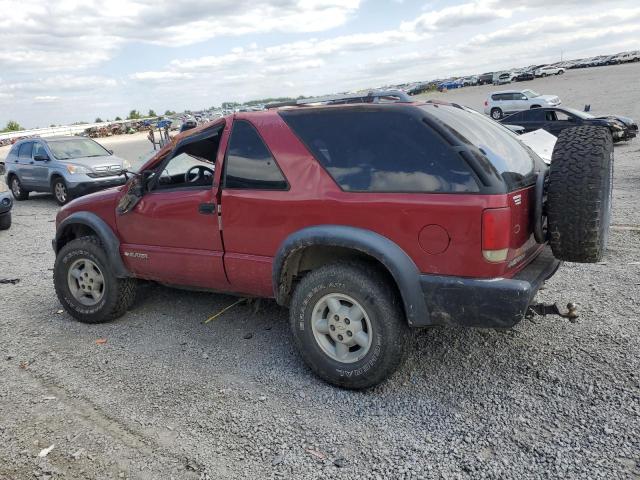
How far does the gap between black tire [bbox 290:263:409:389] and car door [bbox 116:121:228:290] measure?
2.82 ft

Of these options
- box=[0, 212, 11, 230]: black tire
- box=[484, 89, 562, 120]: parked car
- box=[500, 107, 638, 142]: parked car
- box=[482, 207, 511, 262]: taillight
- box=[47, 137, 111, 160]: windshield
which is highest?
box=[482, 207, 511, 262]: taillight

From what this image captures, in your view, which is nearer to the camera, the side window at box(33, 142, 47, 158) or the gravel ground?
the gravel ground

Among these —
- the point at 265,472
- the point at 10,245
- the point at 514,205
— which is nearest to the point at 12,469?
the point at 265,472

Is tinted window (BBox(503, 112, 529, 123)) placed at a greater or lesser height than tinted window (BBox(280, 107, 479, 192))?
lesser

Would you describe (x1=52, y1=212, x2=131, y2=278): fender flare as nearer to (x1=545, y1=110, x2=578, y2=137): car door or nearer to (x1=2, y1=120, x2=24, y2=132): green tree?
(x1=545, y1=110, x2=578, y2=137): car door

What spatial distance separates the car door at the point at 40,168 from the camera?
1292cm

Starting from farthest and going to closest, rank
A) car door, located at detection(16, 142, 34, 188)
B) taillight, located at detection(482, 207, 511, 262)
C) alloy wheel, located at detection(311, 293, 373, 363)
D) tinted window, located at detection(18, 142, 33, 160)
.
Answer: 1. tinted window, located at detection(18, 142, 33, 160)
2. car door, located at detection(16, 142, 34, 188)
3. alloy wheel, located at detection(311, 293, 373, 363)
4. taillight, located at detection(482, 207, 511, 262)

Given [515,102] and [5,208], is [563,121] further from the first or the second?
[515,102]

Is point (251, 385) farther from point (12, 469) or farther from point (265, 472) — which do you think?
point (12, 469)

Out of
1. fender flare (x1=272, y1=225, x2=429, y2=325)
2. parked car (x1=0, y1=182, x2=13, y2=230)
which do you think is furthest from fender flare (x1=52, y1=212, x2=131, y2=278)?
parked car (x1=0, y1=182, x2=13, y2=230)

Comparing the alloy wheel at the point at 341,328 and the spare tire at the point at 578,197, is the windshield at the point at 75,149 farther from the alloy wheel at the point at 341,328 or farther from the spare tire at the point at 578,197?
the spare tire at the point at 578,197

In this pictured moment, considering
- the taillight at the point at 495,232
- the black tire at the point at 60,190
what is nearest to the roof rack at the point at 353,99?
the taillight at the point at 495,232

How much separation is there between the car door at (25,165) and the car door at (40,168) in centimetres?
17

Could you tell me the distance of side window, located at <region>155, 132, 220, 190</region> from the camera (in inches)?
169
